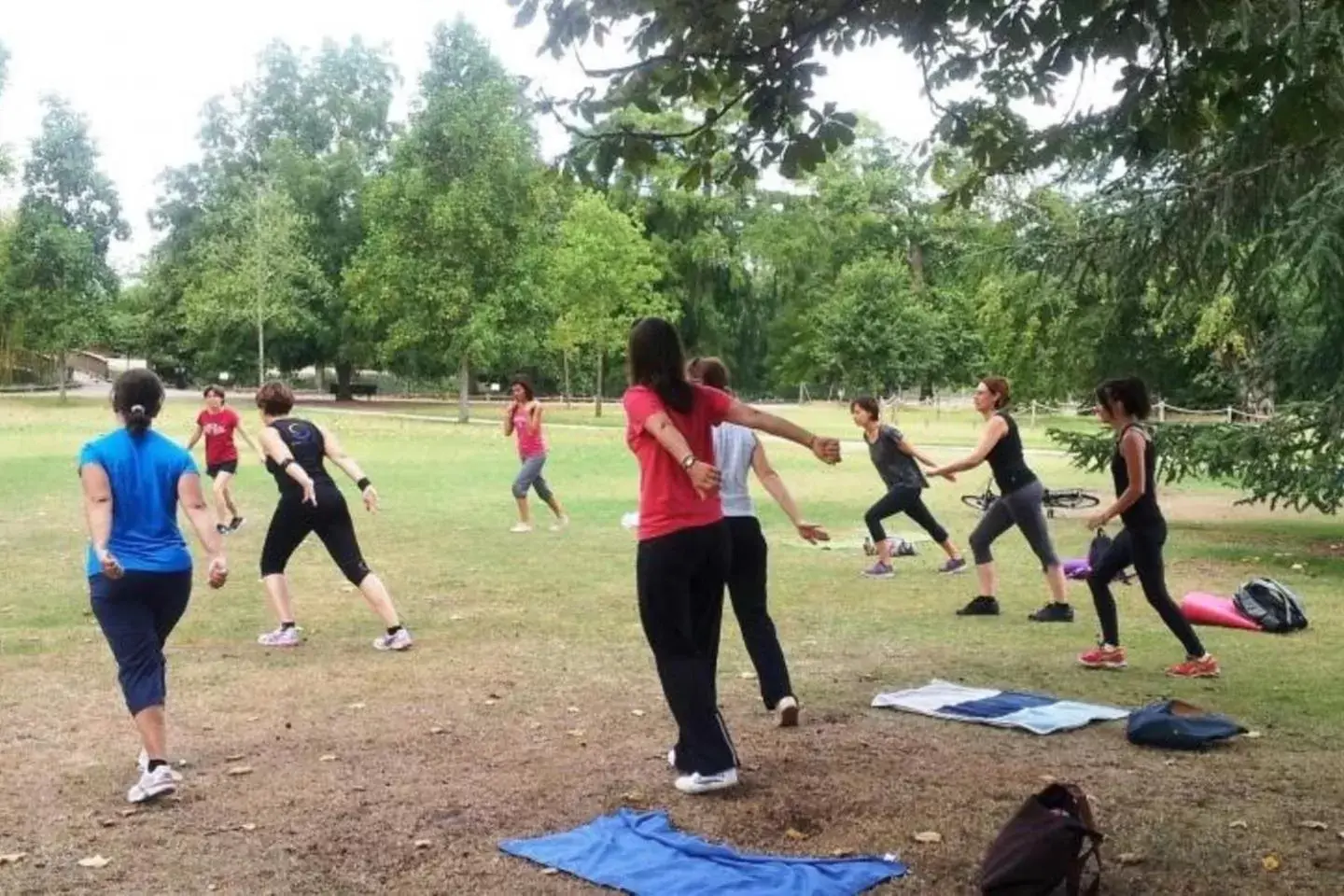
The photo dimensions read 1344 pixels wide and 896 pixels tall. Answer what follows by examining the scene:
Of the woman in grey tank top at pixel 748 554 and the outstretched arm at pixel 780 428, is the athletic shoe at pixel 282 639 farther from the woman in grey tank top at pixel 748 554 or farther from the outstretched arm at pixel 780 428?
the outstretched arm at pixel 780 428

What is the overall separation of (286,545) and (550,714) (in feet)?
9.06

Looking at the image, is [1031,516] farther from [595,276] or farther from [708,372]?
[595,276]

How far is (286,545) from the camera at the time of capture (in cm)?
930

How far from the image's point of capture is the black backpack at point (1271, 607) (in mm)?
10414

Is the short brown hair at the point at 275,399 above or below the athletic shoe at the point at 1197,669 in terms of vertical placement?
above

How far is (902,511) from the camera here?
42.6 feet

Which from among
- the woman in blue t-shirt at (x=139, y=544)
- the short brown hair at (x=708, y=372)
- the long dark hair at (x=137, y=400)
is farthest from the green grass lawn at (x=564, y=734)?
the short brown hair at (x=708, y=372)

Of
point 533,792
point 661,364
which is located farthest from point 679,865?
point 661,364

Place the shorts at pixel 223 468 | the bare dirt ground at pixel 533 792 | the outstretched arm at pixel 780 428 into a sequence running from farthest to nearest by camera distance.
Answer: the shorts at pixel 223 468, the outstretched arm at pixel 780 428, the bare dirt ground at pixel 533 792

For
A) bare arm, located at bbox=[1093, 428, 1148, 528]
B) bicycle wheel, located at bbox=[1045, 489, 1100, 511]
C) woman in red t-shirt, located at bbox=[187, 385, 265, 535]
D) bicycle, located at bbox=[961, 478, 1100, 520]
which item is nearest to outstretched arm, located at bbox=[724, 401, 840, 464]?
bare arm, located at bbox=[1093, 428, 1148, 528]

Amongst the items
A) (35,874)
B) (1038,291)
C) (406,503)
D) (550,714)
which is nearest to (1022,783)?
(550,714)

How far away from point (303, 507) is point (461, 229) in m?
41.8

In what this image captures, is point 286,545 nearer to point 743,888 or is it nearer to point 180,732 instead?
point 180,732

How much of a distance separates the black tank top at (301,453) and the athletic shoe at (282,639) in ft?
3.37
